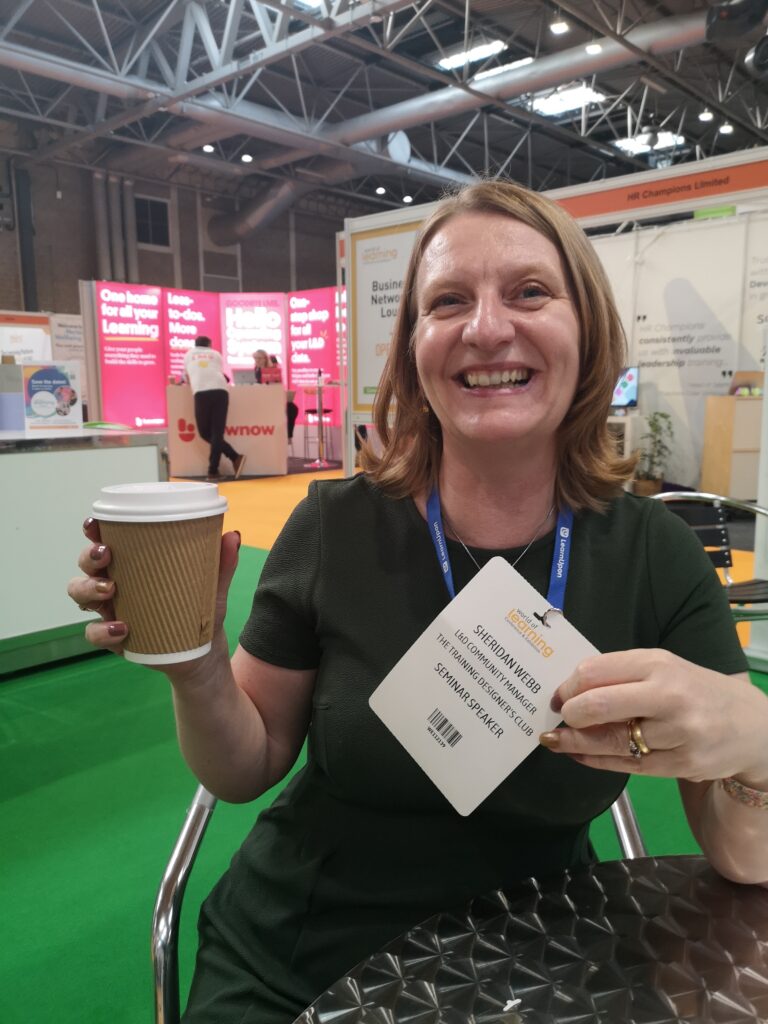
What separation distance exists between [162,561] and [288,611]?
1.14 feet

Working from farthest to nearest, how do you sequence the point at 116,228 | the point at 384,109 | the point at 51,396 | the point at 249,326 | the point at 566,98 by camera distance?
the point at 116,228 → the point at 249,326 → the point at 566,98 → the point at 384,109 → the point at 51,396

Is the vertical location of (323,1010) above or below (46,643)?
above

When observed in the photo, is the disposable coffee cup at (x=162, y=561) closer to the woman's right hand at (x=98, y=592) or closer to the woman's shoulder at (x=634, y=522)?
the woman's right hand at (x=98, y=592)

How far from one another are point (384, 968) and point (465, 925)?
106 mm

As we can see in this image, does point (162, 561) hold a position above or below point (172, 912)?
above

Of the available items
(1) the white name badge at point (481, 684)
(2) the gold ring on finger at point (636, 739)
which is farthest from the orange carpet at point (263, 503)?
(2) the gold ring on finger at point (636, 739)

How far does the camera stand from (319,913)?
39.1 inches

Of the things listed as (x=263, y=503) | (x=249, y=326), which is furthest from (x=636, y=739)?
(x=249, y=326)

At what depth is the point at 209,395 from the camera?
9352mm

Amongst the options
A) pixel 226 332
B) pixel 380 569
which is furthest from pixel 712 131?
pixel 380 569

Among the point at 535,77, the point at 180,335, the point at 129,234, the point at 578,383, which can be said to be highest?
the point at 535,77

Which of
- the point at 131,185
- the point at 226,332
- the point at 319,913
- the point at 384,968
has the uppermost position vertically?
the point at 131,185

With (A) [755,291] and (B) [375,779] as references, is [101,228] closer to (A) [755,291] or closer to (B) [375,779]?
(A) [755,291]

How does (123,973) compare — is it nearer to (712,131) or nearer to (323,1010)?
(323,1010)
